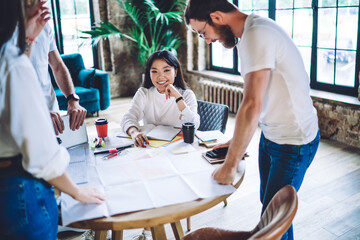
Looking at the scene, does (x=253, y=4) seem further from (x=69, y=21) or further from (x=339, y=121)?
(x=69, y=21)

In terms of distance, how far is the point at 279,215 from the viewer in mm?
1029

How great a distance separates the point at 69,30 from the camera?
19.9 ft

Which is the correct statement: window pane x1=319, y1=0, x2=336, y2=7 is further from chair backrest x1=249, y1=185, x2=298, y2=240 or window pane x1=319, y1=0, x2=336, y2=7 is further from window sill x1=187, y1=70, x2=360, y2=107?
chair backrest x1=249, y1=185, x2=298, y2=240

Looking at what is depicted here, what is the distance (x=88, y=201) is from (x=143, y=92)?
1.30 metres

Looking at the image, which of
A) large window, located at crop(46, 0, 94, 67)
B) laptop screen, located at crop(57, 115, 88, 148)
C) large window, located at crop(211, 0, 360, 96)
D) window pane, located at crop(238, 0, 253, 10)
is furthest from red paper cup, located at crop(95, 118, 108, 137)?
large window, located at crop(46, 0, 94, 67)

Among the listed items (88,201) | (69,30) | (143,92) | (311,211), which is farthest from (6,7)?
(69,30)

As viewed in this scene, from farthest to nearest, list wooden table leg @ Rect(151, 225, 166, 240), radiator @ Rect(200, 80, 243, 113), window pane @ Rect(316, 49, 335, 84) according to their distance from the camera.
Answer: radiator @ Rect(200, 80, 243, 113) → window pane @ Rect(316, 49, 335, 84) → wooden table leg @ Rect(151, 225, 166, 240)

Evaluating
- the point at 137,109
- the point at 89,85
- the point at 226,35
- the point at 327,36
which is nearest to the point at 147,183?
the point at 226,35

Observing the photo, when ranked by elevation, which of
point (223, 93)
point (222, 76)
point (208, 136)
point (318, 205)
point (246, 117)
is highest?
point (246, 117)

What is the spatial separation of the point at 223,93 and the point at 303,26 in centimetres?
145

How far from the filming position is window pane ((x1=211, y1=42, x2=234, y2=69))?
5470 millimetres

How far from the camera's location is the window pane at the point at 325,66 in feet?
13.5

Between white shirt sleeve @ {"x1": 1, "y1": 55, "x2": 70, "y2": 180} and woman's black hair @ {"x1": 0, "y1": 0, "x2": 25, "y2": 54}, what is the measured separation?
7 centimetres

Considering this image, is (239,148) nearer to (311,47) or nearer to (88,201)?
(88,201)
